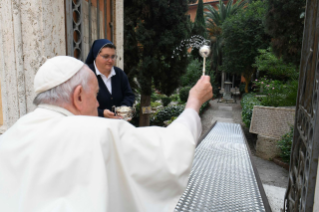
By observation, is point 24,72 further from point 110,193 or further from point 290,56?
point 290,56

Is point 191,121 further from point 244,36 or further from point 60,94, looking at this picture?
point 244,36

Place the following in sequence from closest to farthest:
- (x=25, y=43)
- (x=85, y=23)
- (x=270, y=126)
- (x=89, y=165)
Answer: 1. (x=89, y=165)
2. (x=25, y=43)
3. (x=85, y=23)
4. (x=270, y=126)

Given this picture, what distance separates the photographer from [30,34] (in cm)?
217

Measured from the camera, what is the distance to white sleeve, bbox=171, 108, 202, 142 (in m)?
1.06

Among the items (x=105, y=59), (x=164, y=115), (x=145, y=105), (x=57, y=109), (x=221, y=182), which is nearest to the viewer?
(x=57, y=109)

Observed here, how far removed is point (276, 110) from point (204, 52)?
4.97m

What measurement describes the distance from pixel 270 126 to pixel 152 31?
4.33 metres

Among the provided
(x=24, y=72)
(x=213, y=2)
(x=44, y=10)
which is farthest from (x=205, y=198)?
(x=213, y=2)

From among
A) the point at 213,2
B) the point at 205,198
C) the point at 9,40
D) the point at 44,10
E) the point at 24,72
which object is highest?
the point at 213,2

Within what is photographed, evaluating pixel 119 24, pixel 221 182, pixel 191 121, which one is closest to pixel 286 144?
pixel 221 182

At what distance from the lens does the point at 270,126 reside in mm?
5621

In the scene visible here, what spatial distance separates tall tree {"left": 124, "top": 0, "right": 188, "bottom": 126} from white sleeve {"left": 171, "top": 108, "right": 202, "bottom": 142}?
20.7ft

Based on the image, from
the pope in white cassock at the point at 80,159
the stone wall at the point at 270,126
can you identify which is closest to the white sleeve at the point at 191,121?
the pope in white cassock at the point at 80,159

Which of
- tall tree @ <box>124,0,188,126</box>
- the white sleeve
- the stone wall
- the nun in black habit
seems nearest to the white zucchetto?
the white sleeve
